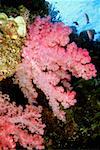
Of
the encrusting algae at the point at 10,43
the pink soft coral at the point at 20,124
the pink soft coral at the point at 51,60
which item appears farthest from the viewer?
the encrusting algae at the point at 10,43

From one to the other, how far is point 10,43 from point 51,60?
669 mm

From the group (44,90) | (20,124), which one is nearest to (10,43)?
(44,90)

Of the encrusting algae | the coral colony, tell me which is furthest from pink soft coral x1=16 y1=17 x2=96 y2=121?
the encrusting algae

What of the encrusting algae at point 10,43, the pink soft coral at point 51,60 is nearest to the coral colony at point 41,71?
the pink soft coral at point 51,60

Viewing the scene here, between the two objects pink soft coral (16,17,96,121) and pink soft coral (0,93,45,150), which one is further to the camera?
pink soft coral (16,17,96,121)

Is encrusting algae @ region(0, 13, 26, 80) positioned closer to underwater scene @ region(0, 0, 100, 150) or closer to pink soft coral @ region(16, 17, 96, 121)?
underwater scene @ region(0, 0, 100, 150)

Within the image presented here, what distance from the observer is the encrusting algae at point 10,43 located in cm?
367

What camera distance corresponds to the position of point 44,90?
3.49m

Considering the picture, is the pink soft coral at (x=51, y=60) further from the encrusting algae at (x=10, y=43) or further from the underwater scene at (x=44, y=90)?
the encrusting algae at (x=10, y=43)

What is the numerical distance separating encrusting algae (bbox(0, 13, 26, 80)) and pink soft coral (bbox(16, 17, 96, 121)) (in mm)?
210

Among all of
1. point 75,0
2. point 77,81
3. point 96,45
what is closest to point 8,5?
point 75,0

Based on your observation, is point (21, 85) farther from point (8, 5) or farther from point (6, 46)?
point (8, 5)

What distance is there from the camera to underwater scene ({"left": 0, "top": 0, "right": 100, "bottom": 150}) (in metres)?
3.41

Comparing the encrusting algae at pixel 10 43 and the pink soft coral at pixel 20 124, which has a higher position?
the encrusting algae at pixel 10 43
